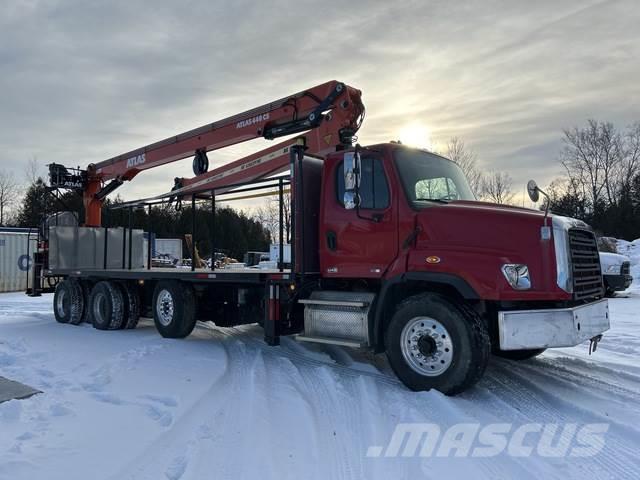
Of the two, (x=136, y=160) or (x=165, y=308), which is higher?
(x=136, y=160)

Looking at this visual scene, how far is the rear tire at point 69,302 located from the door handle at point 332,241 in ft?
24.1

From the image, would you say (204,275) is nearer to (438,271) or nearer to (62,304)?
(438,271)

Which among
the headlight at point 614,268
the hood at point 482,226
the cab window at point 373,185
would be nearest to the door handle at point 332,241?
the cab window at point 373,185

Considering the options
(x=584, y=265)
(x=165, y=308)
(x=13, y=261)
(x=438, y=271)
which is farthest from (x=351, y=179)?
(x=13, y=261)

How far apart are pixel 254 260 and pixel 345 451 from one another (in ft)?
26.4

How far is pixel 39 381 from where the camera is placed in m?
6.12

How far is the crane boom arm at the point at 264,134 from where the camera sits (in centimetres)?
808

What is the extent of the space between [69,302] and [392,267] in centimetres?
867

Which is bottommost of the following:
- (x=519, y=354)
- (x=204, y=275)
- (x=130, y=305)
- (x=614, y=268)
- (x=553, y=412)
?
(x=553, y=412)

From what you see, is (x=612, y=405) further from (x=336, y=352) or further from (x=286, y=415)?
(x=336, y=352)

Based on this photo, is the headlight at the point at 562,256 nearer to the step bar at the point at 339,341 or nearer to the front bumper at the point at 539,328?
the front bumper at the point at 539,328

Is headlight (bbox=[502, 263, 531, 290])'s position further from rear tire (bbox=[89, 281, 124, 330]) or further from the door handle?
rear tire (bbox=[89, 281, 124, 330])

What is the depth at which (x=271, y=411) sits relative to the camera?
4.94 m

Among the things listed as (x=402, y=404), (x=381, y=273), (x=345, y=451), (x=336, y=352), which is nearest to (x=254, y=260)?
(x=336, y=352)
